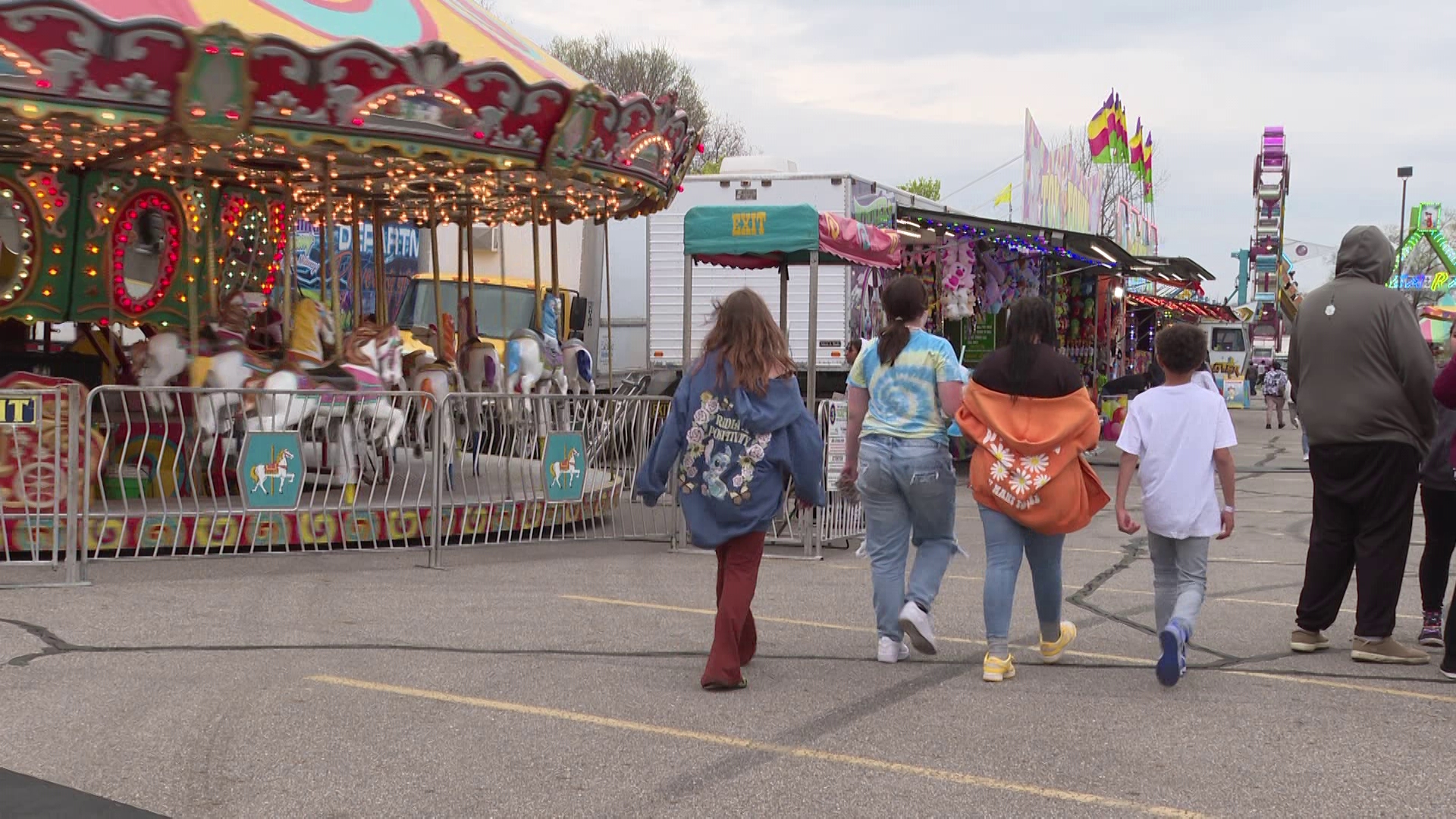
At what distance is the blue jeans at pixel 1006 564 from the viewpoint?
6.49m

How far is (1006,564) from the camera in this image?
654 cm

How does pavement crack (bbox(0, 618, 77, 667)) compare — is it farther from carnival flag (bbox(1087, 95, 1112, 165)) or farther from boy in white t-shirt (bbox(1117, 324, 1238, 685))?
carnival flag (bbox(1087, 95, 1112, 165))

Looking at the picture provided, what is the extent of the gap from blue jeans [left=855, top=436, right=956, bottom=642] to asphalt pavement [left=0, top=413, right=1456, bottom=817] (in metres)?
0.38

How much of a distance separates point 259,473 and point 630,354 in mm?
12828

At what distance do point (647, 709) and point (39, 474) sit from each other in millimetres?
5122

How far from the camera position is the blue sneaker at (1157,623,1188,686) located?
6.24m

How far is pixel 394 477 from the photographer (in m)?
11.2

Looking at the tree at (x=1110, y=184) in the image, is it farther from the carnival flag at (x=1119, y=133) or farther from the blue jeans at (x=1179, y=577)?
the blue jeans at (x=1179, y=577)

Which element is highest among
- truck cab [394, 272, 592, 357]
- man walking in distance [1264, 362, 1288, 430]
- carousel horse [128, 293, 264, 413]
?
truck cab [394, 272, 592, 357]

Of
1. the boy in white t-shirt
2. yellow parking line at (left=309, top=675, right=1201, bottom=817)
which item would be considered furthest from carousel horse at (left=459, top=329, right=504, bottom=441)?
the boy in white t-shirt

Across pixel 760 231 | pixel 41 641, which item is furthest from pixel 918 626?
pixel 760 231

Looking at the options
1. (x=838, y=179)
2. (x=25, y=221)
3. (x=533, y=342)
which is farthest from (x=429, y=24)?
(x=838, y=179)

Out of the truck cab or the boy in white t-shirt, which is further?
the truck cab

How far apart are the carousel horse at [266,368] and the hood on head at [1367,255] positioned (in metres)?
6.71
